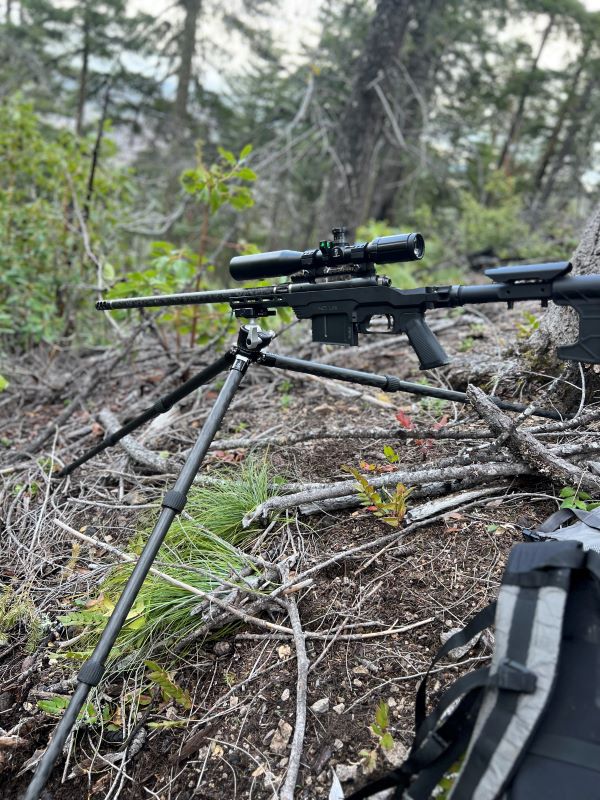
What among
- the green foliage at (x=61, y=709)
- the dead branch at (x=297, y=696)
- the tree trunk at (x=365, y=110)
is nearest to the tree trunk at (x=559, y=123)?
the tree trunk at (x=365, y=110)

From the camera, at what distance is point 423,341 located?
1985 mm

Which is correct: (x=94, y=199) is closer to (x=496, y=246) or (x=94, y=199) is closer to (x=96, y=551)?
(x=96, y=551)

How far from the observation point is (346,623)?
184cm

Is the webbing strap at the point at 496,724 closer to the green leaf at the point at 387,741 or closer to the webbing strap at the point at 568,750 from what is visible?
the webbing strap at the point at 568,750

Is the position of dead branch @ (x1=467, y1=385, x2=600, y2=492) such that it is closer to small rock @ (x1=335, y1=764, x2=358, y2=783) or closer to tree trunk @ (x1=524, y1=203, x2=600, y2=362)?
tree trunk @ (x1=524, y1=203, x2=600, y2=362)

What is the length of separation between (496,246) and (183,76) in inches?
402

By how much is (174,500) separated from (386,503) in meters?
0.87

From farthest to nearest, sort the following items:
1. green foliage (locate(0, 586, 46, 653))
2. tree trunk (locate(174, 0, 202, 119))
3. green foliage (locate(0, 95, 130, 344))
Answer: tree trunk (locate(174, 0, 202, 119)) < green foliage (locate(0, 95, 130, 344)) < green foliage (locate(0, 586, 46, 653))

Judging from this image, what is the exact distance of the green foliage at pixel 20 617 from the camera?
84.6 inches

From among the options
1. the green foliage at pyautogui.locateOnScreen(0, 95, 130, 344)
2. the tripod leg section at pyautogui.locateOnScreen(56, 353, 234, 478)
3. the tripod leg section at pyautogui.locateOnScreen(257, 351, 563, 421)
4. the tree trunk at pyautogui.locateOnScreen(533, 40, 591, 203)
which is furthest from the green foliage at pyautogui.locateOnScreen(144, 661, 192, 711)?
the tree trunk at pyautogui.locateOnScreen(533, 40, 591, 203)

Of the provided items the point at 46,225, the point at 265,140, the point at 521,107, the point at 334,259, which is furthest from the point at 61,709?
the point at 521,107

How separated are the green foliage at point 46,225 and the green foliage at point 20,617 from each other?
3.59 m

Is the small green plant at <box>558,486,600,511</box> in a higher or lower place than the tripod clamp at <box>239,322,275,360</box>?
lower

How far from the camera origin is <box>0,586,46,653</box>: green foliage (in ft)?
7.05
